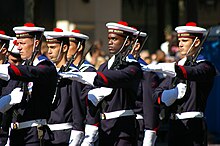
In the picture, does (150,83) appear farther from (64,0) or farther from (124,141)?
(64,0)

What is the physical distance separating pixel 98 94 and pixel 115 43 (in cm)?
58

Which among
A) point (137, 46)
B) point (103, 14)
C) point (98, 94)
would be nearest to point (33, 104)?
point (98, 94)

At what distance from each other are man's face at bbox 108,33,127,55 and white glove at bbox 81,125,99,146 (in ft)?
3.14

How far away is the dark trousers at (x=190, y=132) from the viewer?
9.40 meters

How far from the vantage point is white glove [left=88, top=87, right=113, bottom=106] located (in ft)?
30.2

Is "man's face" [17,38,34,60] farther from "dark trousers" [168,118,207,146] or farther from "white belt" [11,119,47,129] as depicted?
"dark trousers" [168,118,207,146]

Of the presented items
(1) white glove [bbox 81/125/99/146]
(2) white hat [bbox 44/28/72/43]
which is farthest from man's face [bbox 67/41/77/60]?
(1) white glove [bbox 81/125/99/146]

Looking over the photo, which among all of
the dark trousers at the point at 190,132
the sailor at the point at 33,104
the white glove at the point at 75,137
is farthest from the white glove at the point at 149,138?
the sailor at the point at 33,104

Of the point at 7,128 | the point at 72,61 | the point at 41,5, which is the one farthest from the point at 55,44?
the point at 41,5

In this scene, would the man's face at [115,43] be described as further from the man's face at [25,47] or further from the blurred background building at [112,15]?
the blurred background building at [112,15]

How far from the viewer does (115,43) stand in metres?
9.42

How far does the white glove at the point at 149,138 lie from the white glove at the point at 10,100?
2248 millimetres

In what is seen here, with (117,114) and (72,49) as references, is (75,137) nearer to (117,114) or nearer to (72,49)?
(117,114)

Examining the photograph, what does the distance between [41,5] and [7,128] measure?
39.6ft
